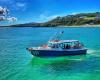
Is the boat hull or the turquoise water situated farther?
the boat hull

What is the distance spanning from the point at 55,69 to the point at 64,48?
8.38 metres

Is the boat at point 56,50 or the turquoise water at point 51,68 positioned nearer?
the turquoise water at point 51,68

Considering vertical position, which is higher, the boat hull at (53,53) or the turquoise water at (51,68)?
the boat hull at (53,53)

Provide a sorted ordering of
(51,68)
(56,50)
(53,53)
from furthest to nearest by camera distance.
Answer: (56,50), (53,53), (51,68)

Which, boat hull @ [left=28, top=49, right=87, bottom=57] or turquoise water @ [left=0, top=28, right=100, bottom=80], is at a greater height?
boat hull @ [left=28, top=49, right=87, bottom=57]

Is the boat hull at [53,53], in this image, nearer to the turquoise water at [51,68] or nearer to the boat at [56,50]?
the boat at [56,50]

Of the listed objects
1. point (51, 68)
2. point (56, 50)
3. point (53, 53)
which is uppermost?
point (56, 50)

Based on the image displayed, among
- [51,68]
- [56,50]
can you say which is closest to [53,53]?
[56,50]

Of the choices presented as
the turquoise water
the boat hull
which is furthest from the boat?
the turquoise water

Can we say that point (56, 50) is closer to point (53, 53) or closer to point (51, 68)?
point (53, 53)

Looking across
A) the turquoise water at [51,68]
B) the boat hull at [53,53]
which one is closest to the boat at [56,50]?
the boat hull at [53,53]

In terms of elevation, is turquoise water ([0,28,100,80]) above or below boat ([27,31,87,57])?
below

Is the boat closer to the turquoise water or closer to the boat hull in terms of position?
the boat hull

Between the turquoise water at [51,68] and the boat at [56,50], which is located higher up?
the boat at [56,50]
